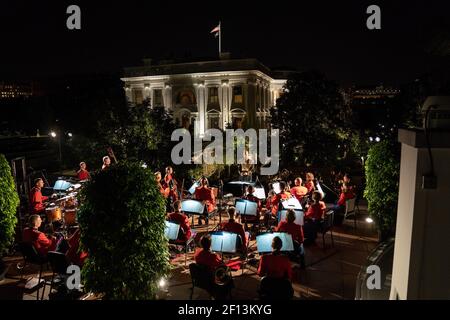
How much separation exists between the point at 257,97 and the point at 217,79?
627 centimetres

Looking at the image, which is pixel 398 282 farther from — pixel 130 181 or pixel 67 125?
pixel 67 125

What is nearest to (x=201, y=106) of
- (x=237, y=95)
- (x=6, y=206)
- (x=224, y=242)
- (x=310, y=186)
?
(x=237, y=95)

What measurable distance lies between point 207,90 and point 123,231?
46519 millimetres

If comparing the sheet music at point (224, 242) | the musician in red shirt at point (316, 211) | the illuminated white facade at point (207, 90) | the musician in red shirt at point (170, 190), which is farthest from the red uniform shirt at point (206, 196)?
the illuminated white facade at point (207, 90)

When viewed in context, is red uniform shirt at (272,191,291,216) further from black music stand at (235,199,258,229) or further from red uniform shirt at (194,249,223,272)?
red uniform shirt at (194,249,223,272)

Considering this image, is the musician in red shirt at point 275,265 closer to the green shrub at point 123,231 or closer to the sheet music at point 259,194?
the green shrub at point 123,231

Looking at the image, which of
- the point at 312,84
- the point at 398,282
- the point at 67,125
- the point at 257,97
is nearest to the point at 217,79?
the point at 257,97

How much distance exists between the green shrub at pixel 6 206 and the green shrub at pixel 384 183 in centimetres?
856

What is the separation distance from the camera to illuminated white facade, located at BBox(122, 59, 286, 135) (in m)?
49.1

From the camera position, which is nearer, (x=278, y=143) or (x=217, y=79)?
(x=278, y=143)

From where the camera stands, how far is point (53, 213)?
1022cm

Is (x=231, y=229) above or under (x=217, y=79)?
under
